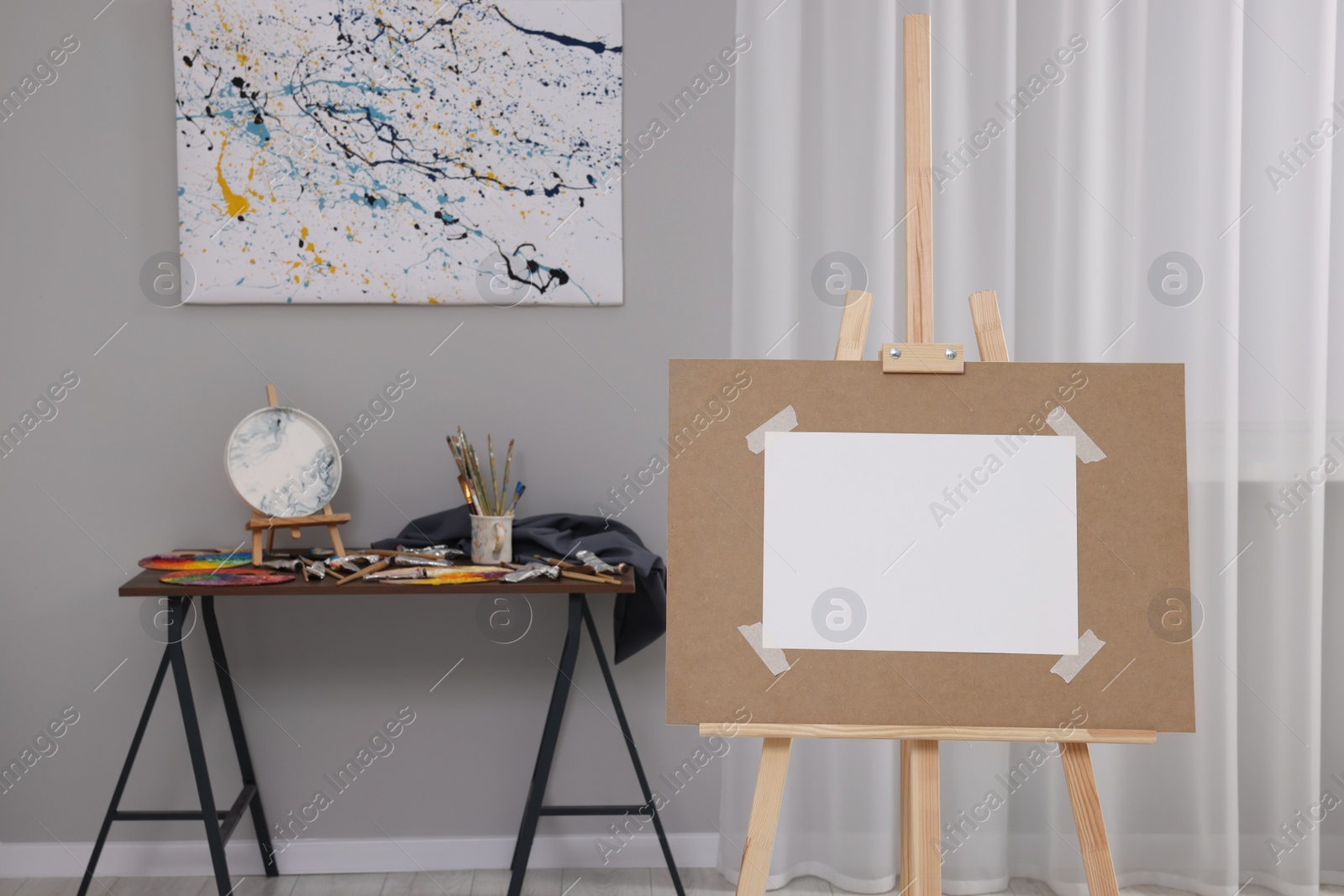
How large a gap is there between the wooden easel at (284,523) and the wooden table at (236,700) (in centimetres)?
5

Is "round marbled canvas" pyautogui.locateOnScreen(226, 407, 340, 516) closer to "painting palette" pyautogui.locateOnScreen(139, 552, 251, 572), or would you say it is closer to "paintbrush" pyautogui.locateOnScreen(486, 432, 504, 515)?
"painting palette" pyautogui.locateOnScreen(139, 552, 251, 572)

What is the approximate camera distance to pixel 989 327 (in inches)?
51.5

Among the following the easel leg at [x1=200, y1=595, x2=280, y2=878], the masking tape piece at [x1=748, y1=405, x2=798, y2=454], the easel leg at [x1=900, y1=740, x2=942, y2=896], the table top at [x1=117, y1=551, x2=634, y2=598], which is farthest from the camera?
the easel leg at [x1=200, y1=595, x2=280, y2=878]

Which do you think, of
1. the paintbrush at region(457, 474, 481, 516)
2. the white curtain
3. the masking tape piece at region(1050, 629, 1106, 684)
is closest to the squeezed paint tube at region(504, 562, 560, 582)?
the paintbrush at region(457, 474, 481, 516)

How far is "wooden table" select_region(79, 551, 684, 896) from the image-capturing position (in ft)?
5.21

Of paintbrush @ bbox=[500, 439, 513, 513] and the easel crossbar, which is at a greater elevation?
paintbrush @ bbox=[500, 439, 513, 513]

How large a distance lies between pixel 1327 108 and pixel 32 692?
3042 mm

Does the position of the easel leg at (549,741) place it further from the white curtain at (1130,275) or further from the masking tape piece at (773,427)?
the masking tape piece at (773,427)

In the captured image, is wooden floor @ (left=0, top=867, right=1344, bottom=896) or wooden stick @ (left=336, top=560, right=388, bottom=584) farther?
wooden floor @ (left=0, top=867, right=1344, bottom=896)

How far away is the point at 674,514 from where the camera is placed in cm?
129

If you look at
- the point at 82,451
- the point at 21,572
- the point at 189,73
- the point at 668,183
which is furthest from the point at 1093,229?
the point at 21,572

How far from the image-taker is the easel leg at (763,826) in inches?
47.6

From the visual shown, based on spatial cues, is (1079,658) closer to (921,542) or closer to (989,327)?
(921,542)

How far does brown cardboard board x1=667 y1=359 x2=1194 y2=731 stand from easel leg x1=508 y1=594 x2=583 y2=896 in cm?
43
